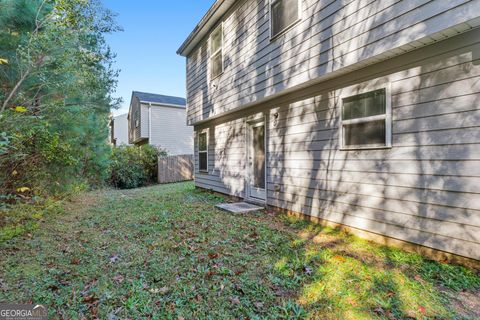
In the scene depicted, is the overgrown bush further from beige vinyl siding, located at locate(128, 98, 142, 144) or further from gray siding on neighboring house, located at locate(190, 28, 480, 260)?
gray siding on neighboring house, located at locate(190, 28, 480, 260)

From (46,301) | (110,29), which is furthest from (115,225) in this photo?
(110,29)

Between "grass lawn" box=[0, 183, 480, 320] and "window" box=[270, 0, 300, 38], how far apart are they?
4.10m

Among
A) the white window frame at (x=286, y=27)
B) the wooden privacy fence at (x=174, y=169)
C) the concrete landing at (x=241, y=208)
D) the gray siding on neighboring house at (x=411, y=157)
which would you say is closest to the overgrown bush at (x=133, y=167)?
the wooden privacy fence at (x=174, y=169)

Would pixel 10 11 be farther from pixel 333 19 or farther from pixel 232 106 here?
pixel 333 19

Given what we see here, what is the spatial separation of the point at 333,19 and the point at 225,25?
13.8ft

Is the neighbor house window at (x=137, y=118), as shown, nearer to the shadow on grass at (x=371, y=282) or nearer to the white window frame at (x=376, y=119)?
the white window frame at (x=376, y=119)

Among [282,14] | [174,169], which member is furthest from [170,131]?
[282,14]

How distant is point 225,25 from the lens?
24.1 feet

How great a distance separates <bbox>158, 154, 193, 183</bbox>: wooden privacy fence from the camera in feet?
48.0

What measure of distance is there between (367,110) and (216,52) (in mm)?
5478

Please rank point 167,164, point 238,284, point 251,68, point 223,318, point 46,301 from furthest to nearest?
1. point 167,164
2. point 251,68
3. point 238,284
4. point 46,301
5. point 223,318

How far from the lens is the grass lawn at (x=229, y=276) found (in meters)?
2.28

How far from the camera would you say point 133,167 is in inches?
545

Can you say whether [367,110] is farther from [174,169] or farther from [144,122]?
[144,122]
